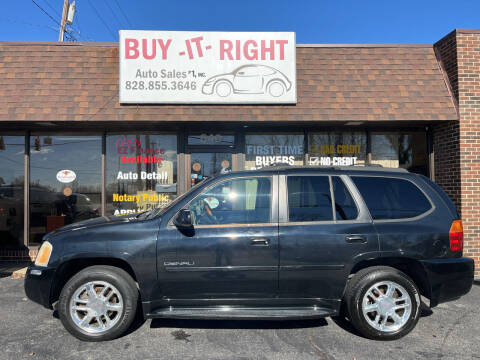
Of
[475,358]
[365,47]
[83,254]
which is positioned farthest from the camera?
[365,47]

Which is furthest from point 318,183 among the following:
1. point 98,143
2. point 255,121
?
point 98,143

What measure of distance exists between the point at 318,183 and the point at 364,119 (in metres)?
3.48

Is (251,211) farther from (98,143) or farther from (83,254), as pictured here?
(98,143)

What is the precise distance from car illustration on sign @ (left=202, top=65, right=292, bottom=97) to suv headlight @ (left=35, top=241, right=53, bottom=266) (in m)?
4.19

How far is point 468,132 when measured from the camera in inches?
252

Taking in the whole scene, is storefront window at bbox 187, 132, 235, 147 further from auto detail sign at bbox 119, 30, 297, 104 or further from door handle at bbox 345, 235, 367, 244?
door handle at bbox 345, 235, 367, 244

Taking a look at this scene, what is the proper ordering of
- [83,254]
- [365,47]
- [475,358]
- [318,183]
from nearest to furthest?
[475,358] → [83,254] → [318,183] → [365,47]

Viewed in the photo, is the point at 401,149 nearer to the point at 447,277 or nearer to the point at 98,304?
the point at 447,277

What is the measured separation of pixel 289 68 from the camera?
266 inches

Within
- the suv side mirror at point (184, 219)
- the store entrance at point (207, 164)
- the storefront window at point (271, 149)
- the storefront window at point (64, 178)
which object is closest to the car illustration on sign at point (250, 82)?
the storefront window at point (271, 149)

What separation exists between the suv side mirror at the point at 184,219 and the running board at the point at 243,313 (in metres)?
0.91

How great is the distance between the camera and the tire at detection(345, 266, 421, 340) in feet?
11.5

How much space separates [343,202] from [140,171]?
16.5 ft

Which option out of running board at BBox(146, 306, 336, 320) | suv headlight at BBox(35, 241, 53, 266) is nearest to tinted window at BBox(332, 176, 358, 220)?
running board at BBox(146, 306, 336, 320)
